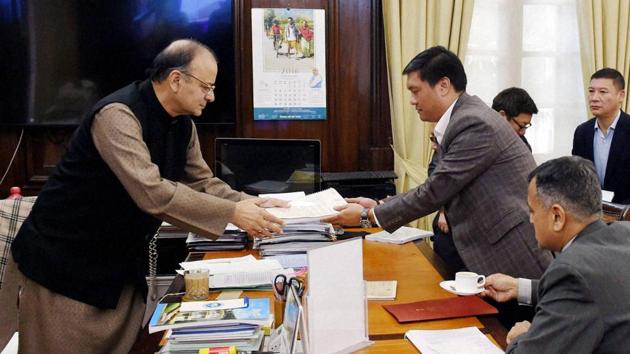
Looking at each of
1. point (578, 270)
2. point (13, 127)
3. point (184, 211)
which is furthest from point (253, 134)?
point (578, 270)

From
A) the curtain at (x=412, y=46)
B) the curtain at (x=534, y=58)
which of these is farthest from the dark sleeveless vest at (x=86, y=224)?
the curtain at (x=534, y=58)

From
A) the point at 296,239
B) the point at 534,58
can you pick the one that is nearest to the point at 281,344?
the point at 296,239

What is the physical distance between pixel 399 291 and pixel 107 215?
925 millimetres

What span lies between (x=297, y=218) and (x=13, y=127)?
7.43 feet

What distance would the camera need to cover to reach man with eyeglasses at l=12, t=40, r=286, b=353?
178 cm

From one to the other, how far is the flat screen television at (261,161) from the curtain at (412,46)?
2.68 feet

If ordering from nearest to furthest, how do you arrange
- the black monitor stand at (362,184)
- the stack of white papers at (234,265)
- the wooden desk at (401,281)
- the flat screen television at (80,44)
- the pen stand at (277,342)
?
1. the pen stand at (277,342)
2. the wooden desk at (401,281)
3. the stack of white papers at (234,265)
4. the black monitor stand at (362,184)
5. the flat screen television at (80,44)

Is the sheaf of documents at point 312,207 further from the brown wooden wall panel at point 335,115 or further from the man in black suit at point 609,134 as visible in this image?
the man in black suit at point 609,134

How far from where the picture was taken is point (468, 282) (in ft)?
6.34

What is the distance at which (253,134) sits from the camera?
3.76m

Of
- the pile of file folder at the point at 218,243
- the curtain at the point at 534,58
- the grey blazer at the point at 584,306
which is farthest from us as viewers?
the curtain at the point at 534,58

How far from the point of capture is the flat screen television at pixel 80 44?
Result: 3.49m

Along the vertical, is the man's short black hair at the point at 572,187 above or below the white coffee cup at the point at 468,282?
above

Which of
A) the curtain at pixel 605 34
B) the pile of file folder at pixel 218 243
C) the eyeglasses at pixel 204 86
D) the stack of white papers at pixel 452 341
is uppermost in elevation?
the curtain at pixel 605 34
